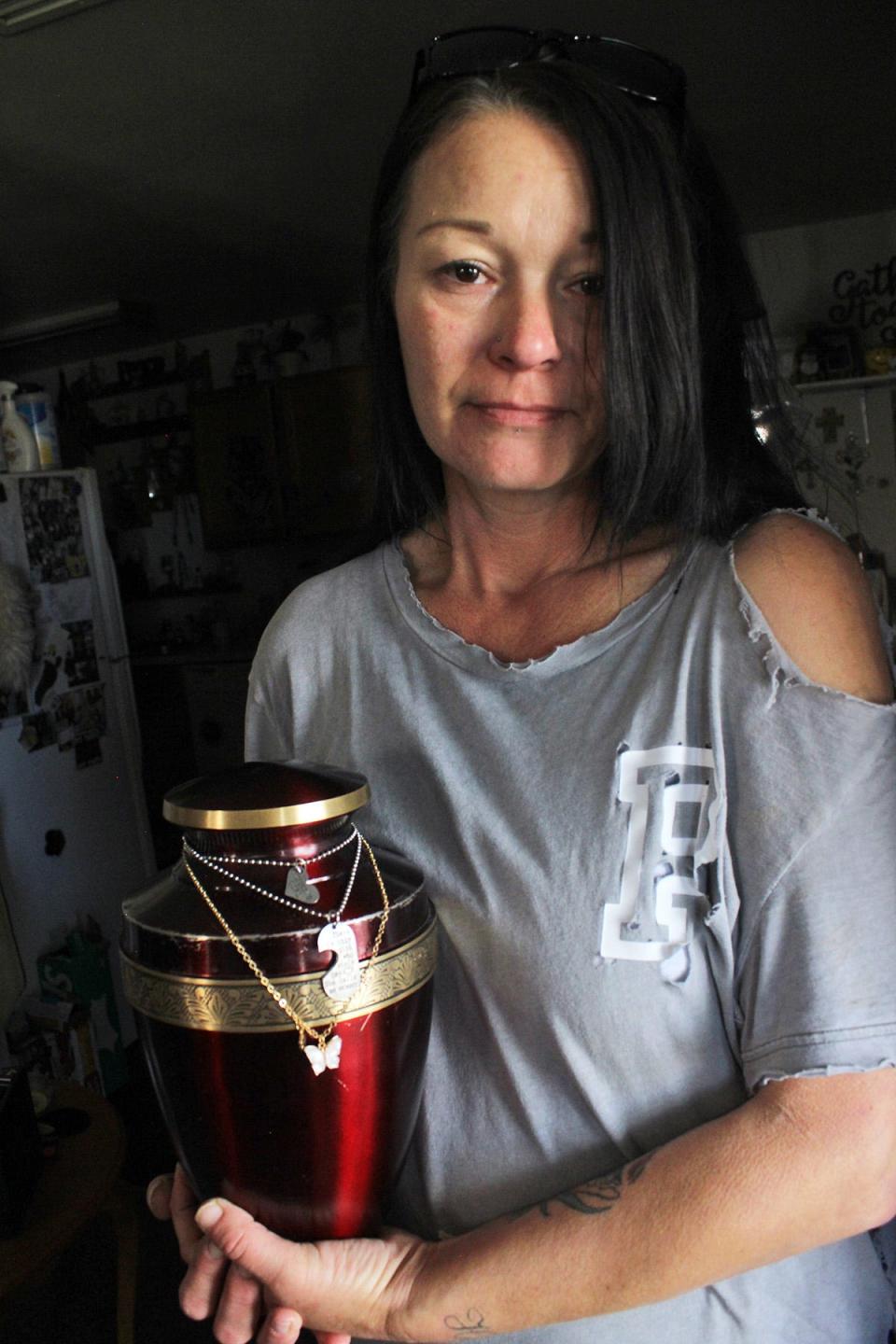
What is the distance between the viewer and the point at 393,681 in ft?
2.79

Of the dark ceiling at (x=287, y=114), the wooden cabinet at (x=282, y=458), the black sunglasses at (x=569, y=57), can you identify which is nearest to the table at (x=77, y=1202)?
the black sunglasses at (x=569, y=57)

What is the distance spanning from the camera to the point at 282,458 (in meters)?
4.65

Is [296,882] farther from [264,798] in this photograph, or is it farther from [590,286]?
[590,286]

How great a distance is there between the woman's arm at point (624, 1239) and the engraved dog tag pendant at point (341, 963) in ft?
0.55

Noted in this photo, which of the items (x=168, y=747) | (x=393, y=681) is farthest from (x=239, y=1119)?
(x=168, y=747)

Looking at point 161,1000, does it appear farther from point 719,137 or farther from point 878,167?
point 878,167

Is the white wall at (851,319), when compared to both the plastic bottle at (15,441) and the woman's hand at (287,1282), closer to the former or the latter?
the plastic bottle at (15,441)

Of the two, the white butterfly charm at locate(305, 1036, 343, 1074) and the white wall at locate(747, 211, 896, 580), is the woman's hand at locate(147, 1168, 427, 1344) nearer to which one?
the white butterfly charm at locate(305, 1036, 343, 1074)

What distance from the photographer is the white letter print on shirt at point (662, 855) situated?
67cm

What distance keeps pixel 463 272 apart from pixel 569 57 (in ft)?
0.58

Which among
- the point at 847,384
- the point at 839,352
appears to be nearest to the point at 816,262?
the point at 839,352

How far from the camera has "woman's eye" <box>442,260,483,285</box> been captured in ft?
2.48

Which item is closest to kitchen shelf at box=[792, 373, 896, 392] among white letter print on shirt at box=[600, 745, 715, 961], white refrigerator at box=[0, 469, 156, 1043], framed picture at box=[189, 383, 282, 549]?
framed picture at box=[189, 383, 282, 549]

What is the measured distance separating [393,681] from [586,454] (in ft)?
0.75
